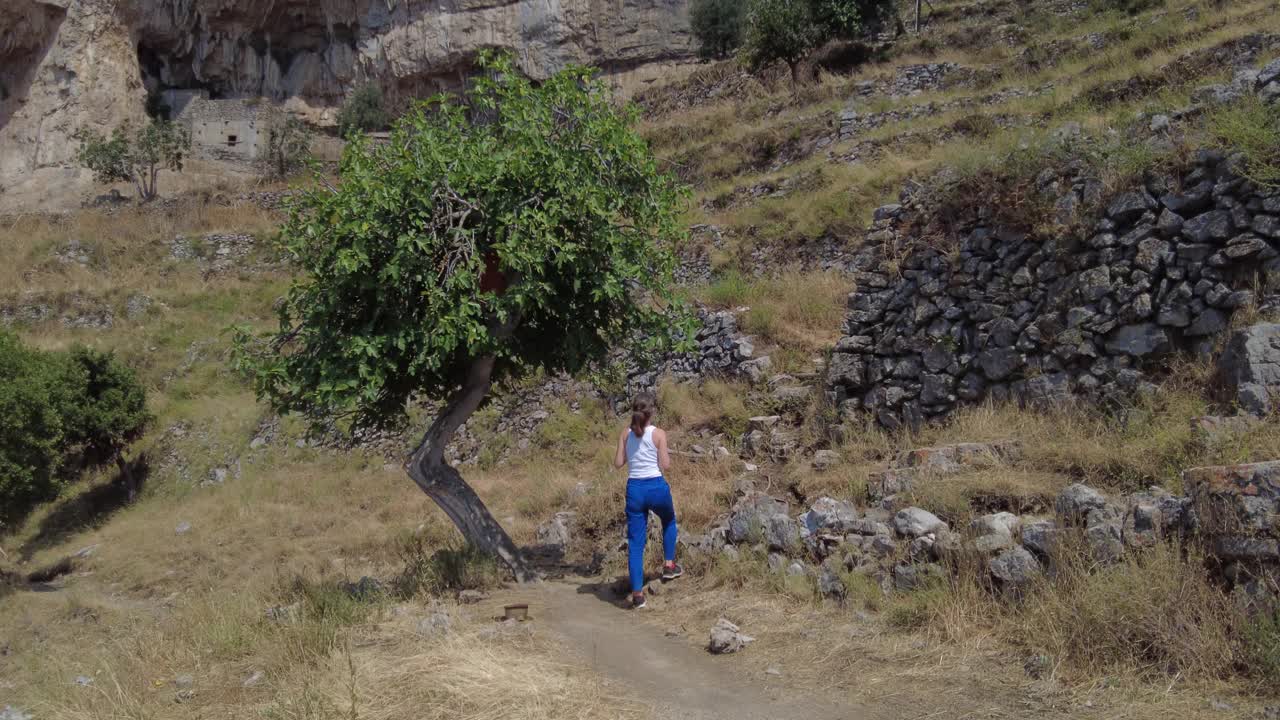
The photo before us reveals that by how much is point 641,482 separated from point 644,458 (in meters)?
0.17

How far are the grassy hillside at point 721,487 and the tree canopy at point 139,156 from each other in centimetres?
737

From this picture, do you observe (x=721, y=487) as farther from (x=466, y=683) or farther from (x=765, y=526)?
(x=466, y=683)

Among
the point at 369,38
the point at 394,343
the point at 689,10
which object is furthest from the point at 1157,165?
the point at 369,38

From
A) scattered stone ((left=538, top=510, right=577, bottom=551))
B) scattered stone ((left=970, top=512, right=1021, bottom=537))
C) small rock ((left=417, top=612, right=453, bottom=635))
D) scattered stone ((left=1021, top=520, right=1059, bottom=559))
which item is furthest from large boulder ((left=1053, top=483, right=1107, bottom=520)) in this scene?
scattered stone ((left=538, top=510, right=577, bottom=551))

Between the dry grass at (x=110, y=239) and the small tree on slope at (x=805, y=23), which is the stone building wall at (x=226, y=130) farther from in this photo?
the small tree on slope at (x=805, y=23)

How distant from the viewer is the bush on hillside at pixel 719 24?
35719mm

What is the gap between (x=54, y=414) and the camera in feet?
49.7

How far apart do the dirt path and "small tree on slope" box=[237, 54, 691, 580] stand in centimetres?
144

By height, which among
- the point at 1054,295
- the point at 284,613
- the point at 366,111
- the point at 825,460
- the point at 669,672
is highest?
the point at 366,111

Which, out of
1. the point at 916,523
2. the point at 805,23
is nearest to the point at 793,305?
the point at 916,523

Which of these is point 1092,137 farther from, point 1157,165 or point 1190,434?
point 1190,434

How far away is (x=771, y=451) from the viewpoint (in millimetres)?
8445

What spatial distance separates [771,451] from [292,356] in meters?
4.71

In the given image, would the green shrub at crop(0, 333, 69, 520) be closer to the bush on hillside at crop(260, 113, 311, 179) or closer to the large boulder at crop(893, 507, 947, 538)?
the large boulder at crop(893, 507, 947, 538)
